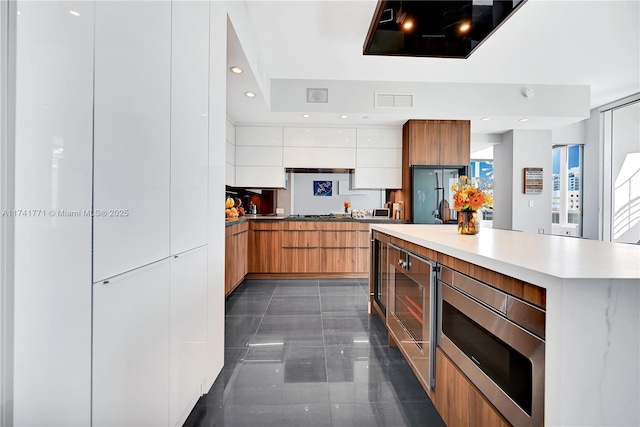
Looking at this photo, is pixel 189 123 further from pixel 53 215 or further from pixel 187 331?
pixel 187 331

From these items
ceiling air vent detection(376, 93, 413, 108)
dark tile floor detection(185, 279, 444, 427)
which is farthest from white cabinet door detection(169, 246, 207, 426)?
ceiling air vent detection(376, 93, 413, 108)

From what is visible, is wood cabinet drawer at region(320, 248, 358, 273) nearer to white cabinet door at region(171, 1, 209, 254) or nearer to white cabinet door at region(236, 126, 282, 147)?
white cabinet door at region(236, 126, 282, 147)

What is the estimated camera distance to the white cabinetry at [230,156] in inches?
167

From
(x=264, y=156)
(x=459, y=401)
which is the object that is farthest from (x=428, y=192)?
(x=459, y=401)

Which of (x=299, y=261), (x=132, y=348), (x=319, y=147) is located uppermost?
(x=319, y=147)

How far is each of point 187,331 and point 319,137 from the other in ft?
12.3

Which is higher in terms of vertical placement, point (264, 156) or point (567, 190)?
point (264, 156)

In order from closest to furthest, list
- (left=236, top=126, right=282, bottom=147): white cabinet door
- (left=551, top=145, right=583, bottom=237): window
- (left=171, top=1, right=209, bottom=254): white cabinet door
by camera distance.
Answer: (left=171, top=1, right=209, bottom=254): white cabinet door, (left=236, top=126, right=282, bottom=147): white cabinet door, (left=551, top=145, right=583, bottom=237): window

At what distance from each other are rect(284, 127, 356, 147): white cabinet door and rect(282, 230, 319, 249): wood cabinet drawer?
1401mm

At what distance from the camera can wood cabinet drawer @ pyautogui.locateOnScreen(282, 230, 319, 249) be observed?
14.3 feet

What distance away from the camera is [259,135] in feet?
15.1

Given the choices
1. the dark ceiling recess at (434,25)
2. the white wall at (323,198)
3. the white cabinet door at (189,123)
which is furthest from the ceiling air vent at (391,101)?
the white cabinet door at (189,123)

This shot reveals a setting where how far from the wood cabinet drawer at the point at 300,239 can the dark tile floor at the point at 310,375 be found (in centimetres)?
138

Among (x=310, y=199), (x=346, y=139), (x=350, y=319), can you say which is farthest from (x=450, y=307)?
(x=310, y=199)
